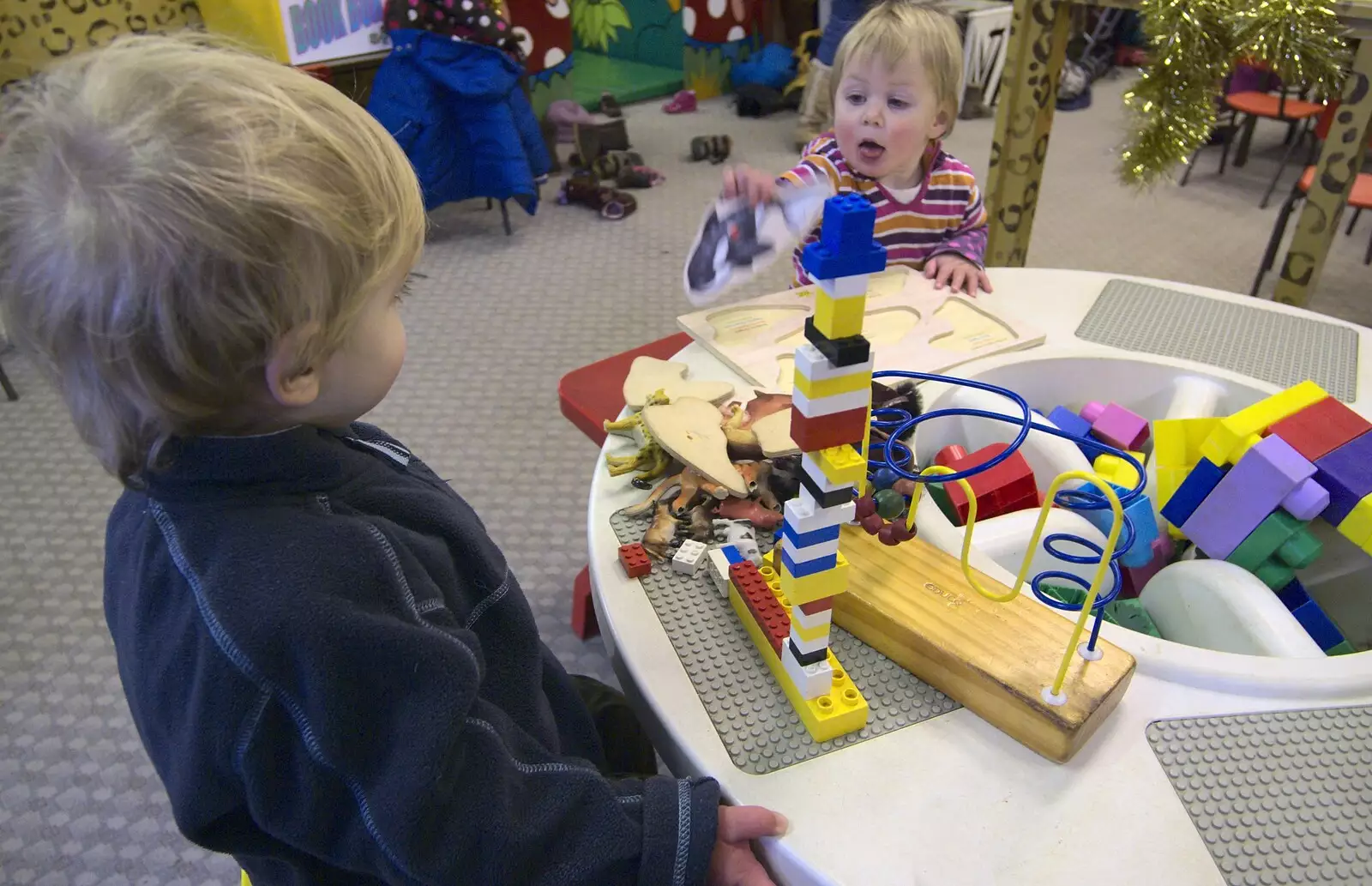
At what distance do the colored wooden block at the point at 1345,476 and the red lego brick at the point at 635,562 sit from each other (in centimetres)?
50

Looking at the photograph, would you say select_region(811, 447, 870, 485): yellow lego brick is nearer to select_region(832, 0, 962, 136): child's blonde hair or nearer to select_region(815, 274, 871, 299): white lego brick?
select_region(815, 274, 871, 299): white lego brick

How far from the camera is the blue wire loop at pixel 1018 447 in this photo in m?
0.53

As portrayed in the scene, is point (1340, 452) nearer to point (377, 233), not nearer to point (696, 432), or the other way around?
point (696, 432)

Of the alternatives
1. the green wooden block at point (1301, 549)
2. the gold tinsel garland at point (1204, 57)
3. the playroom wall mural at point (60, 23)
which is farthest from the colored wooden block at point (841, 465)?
the playroom wall mural at point (60, 23)

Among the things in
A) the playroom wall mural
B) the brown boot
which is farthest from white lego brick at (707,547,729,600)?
the brown boot

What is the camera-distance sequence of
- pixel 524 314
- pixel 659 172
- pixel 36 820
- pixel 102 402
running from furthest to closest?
pixel 659 172 → pixel 524 314 → pixel 36 820 → pixel 102 402

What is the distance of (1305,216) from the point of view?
1.17 meters

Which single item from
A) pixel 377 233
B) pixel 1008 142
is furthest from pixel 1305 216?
pixel 377 233

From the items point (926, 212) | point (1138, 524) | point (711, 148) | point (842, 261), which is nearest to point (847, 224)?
point (842, 261)

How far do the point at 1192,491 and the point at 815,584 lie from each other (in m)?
0.40

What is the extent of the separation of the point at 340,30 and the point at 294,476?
201cm

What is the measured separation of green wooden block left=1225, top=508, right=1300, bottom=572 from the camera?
2.16ft

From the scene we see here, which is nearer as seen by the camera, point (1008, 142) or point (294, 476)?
point (294, 476)

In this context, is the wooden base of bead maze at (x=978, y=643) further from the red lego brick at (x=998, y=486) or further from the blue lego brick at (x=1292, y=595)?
the blue lego brick at (x=1292, y=595)
